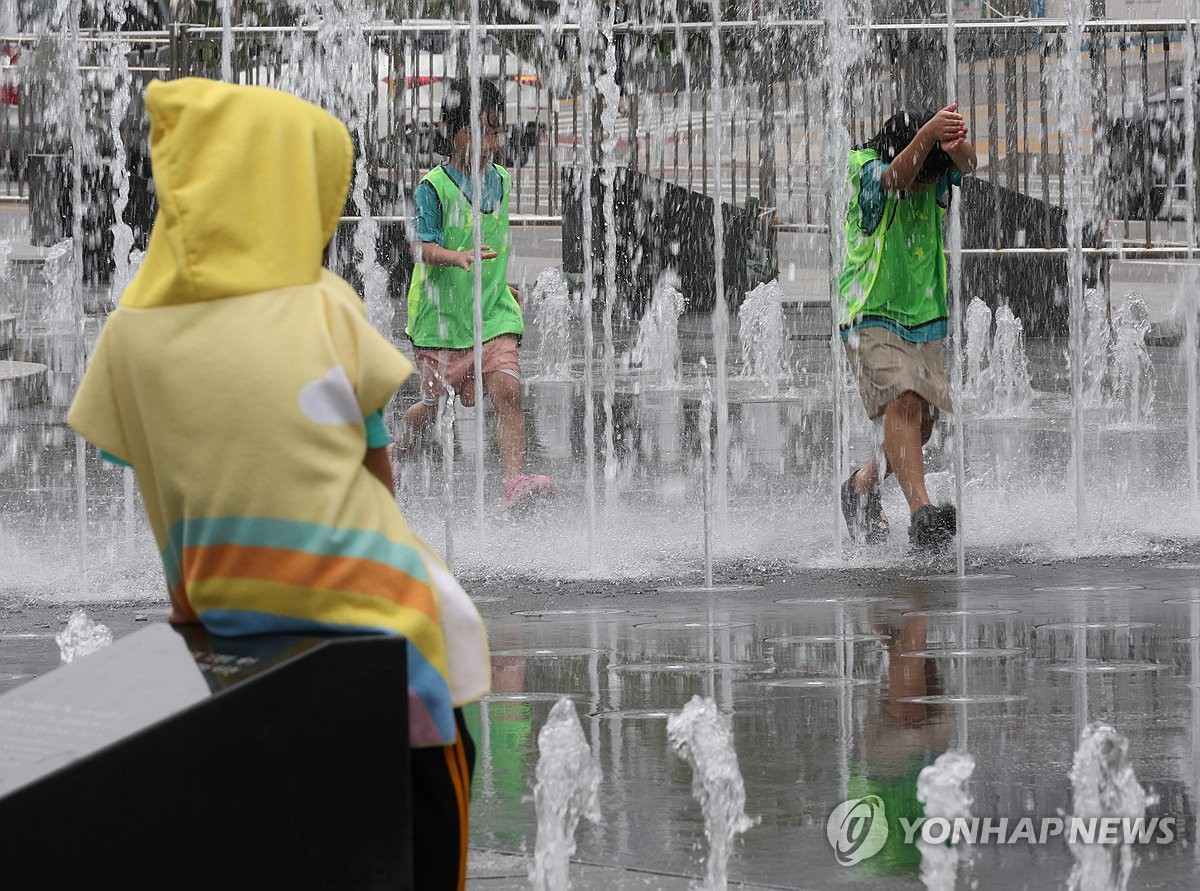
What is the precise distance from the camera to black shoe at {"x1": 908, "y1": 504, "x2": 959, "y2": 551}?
7.29 meters

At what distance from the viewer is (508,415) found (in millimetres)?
8617

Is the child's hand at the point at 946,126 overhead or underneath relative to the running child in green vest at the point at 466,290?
overhead

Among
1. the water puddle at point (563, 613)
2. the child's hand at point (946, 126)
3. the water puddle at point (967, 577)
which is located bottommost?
the water puddle at point (967, 577)

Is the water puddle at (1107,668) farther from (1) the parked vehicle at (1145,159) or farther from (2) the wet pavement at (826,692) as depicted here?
(1) the parked vehicle at (1145,159)

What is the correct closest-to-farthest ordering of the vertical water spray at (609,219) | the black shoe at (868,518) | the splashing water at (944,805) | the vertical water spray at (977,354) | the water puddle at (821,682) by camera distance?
the splashing water at (944,805)
the water puddle at (821,682)
the black shoe at (868,518)
the vertical water spray at (609,219)
the vertical water spray at (977,354)

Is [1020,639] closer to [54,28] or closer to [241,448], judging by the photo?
[241,448]

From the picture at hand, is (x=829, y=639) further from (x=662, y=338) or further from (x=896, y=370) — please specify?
(x=662, y=338)

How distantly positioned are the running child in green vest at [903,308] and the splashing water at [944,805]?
302 cm

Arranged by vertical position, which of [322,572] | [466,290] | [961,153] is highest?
[961,153]

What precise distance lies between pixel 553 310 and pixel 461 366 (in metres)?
9.34

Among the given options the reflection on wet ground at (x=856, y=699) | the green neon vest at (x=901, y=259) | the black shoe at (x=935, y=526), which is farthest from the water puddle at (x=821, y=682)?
the green neon vest at (x=901, y=259)

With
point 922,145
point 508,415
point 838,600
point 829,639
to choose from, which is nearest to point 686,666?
point 829,639

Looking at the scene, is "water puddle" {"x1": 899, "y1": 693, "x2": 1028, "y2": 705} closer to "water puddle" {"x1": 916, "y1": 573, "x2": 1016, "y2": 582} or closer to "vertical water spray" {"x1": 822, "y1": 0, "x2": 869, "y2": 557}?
"water puddle" {"x1": 916, "y1": 573, "x2": 1016, "y2": 582}

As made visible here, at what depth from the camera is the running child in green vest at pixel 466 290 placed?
849 cm
